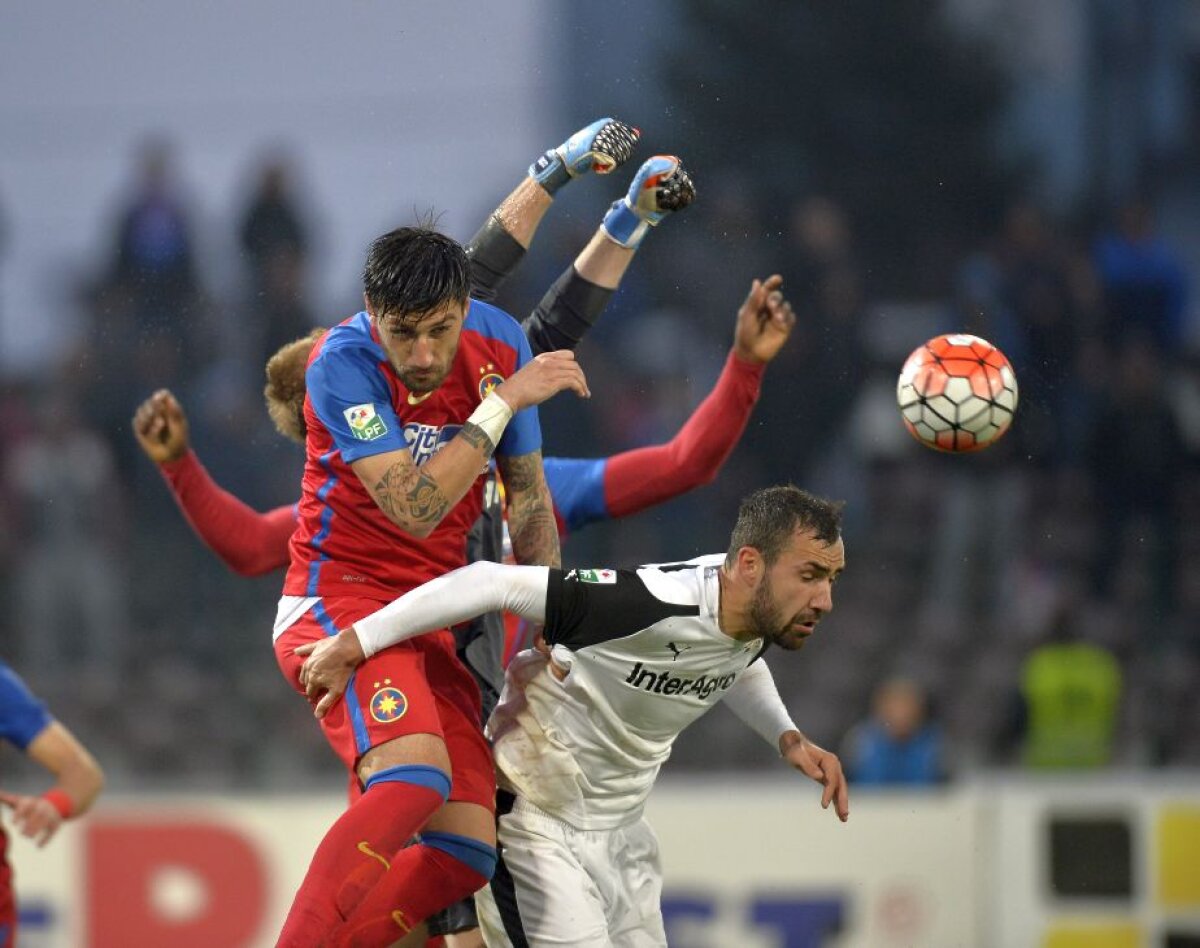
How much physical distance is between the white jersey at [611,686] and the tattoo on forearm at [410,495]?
1.17 ft

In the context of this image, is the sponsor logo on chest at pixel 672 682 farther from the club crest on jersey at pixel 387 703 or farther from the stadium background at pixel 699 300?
the stadium background at pixel 699 300

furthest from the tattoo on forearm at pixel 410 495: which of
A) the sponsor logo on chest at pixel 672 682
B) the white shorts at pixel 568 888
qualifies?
the white shorts at pixel 568 888

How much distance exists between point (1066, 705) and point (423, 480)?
673 centimetres

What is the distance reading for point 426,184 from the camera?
1057cm

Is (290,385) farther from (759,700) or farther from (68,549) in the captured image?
(68,549)

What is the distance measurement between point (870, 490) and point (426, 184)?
313 cm

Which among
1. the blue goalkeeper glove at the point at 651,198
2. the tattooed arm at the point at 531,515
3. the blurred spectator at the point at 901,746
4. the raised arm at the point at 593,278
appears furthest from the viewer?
the blurred spectator at the point at 901,746

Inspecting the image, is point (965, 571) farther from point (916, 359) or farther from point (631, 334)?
point (916, 359)

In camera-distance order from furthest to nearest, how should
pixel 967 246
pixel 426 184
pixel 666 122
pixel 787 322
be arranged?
pixel 967 246 → pixel 426 184 → pixel 666 122 → pixel 787 322

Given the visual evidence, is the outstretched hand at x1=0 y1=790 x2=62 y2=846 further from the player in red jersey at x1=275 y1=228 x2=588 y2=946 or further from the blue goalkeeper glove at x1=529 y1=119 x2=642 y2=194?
the blue goalkeeper glove at x1=529 y1=119 x2=642 y2=194

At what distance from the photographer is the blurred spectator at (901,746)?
9398mm

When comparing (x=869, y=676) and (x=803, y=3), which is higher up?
(x=803, y=3)

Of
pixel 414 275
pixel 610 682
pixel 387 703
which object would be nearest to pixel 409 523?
pixel 387 703

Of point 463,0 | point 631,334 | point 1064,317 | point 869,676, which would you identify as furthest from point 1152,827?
point 463,0
